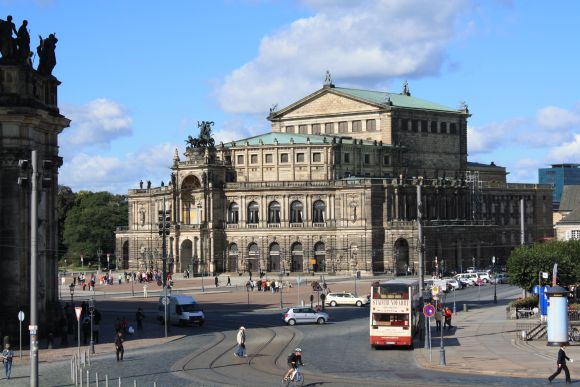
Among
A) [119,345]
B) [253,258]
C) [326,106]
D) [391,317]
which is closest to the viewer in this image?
[119,345]

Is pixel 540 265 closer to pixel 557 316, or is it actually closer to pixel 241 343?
pixel 557 316

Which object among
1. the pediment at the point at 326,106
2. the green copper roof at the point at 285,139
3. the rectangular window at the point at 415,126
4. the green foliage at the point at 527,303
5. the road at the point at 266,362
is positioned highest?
the pediment at the point at 326,106

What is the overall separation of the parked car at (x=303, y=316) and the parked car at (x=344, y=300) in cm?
2024

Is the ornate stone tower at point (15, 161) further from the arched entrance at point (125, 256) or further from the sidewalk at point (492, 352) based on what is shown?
the arched entrance at point (125, 256)

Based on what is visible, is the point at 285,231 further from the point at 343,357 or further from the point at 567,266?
the point at 343,357

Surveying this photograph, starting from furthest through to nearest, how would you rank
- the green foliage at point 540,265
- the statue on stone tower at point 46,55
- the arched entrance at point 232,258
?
the arched entrance at point 232,258
the green foliage at point 540,265
the statue on stone tower at point 46,55

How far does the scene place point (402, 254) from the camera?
510 feet

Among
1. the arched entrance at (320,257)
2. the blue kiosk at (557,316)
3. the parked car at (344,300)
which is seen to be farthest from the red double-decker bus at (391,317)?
the arched entrance at (320,257)

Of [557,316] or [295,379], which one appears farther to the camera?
[557,316]

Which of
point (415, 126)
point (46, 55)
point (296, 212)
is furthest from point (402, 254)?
point (46, 55)

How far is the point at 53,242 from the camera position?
69.5 meters

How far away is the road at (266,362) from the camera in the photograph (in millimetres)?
48000

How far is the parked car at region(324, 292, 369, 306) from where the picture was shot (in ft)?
334

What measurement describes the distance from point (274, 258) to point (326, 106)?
28.1 meters
